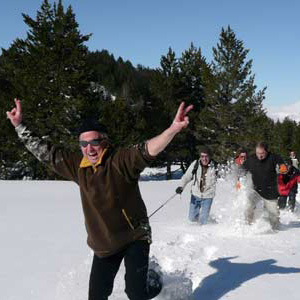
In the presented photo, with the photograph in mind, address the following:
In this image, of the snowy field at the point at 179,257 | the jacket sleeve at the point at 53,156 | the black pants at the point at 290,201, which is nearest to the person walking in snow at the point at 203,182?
the snowy field at the point at 179,257

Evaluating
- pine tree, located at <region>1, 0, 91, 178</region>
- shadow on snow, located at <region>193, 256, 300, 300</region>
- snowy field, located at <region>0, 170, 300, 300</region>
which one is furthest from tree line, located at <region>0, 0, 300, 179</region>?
shadow on snow, located at <region>193, 256, 300, 300</region>

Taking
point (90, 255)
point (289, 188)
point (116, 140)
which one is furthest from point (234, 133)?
point (90, 255)

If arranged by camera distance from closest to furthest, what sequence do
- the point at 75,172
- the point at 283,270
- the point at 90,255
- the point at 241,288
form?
1. the point at 75,172
2. the point at 241,288
3. the point at 283,270
4. the point at 90,255

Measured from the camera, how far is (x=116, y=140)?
83.9 feet

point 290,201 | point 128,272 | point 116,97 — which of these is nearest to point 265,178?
point 290,201

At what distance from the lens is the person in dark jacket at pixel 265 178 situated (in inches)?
282

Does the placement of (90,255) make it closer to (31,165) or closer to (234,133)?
(31,165)

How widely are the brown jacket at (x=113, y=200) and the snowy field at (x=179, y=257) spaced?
1077 mm

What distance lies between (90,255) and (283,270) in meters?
2.56

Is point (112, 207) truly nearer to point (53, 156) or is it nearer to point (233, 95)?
point (53, 156)

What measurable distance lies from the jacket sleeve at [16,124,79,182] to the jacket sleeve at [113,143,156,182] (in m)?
0.48

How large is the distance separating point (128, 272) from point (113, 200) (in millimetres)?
643

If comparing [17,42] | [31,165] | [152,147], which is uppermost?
[17,42]

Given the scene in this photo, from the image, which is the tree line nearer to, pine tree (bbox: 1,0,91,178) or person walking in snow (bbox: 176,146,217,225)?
pine tree (bbox: 1,0,91,178)
